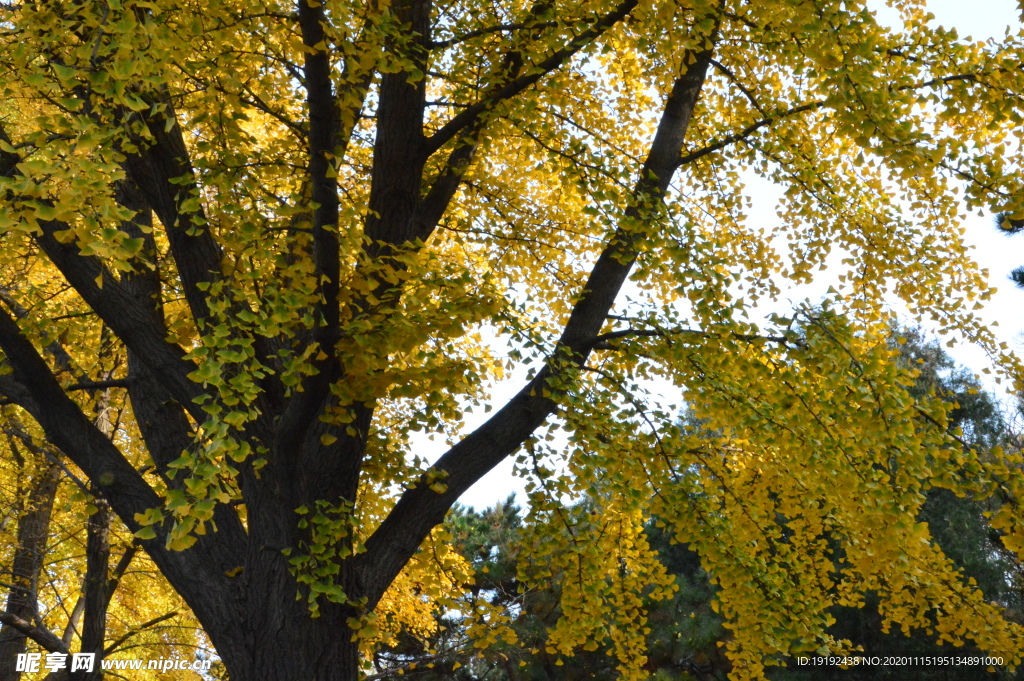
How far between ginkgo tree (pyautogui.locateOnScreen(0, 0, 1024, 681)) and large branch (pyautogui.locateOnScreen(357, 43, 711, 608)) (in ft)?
0.06

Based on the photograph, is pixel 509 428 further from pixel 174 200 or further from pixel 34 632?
pixel 34 632

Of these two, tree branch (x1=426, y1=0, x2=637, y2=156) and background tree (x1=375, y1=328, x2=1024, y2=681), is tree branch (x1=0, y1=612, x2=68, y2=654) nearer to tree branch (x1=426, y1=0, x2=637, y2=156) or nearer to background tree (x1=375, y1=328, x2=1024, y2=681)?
background tree (x1=375, y1=328, x2=1024, y2=681)

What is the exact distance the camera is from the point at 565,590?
16.0 feet

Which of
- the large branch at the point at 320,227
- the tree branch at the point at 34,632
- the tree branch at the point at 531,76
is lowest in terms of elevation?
the tree branch at the point at 34,632

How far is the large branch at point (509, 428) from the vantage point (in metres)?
4.32

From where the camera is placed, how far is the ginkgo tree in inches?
135

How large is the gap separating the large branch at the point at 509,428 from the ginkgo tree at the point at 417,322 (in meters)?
0.02

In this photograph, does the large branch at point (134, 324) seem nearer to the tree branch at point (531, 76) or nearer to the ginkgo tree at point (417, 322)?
the ginkgo tree at point (417, 322)

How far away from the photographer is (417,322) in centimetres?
377

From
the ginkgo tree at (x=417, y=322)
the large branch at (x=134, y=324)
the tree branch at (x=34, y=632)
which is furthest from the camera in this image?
the tree branch at (x=34, y=632)

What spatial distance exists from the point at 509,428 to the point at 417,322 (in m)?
1.05

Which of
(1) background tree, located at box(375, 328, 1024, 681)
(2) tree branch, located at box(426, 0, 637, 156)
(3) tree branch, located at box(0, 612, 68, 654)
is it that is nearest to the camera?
(2) tree branch, located at box(426, 0, 637, 156)

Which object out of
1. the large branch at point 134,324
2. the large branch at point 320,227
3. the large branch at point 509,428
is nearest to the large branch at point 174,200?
the large branch at point 134,324

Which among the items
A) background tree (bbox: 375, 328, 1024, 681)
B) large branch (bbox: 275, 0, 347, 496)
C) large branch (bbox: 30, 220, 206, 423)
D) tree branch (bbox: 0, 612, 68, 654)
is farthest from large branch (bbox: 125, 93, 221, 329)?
background tree (bbox: 375, 328, 1024, 681)
